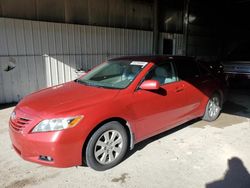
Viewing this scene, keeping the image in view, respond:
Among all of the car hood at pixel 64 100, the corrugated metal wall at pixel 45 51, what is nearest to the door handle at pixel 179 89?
the car hood at pixel 64 100

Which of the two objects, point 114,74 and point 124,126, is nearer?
point 124,126

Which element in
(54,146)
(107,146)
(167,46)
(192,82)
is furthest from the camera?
(167,46)

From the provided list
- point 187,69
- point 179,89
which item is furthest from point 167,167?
point 187,69

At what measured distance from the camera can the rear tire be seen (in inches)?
193

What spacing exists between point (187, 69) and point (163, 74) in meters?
0.79

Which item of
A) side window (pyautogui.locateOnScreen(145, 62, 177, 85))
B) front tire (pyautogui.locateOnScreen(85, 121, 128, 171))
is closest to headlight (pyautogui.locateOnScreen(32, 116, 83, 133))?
front tire (pyautogui.locateOnScreen(85, 121, 128, 171))

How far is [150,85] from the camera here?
3332 mm

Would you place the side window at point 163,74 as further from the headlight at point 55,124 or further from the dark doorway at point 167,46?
the dark doorway at point 167,46

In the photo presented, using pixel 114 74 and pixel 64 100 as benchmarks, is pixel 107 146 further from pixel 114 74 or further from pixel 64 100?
pixel 114 74

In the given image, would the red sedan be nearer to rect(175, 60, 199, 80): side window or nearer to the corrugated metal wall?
rect(175, 60, 199, 80): side window

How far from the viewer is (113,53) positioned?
9.38 metres

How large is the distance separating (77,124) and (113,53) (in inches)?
274

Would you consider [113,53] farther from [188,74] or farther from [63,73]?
[188,74]

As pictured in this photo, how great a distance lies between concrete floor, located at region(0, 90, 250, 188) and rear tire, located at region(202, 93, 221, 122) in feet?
1.83
